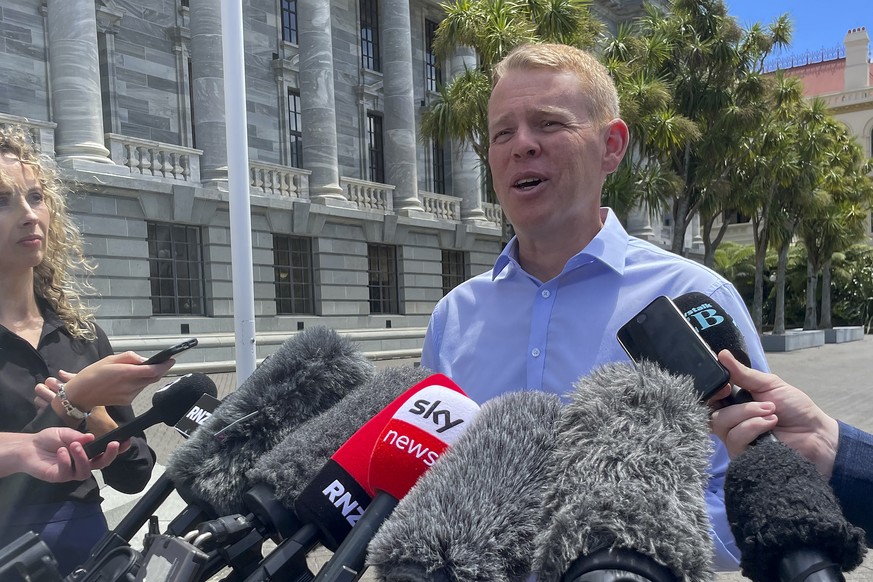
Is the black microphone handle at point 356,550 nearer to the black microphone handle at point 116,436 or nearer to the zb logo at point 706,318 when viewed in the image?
the zb logo at point 706,318

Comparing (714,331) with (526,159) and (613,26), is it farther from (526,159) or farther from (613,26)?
(613,26)

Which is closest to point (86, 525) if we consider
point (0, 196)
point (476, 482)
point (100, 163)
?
point (0, 196)

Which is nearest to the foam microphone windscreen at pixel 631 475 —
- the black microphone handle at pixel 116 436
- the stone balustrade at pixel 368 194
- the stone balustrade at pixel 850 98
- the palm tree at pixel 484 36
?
the black microphone handle at pixel 116 436

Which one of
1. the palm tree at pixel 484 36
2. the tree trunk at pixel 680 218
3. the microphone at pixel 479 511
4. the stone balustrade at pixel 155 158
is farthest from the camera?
the tree trunk at pixel 680 218

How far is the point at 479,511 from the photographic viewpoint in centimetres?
96

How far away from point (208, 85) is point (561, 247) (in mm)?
17081

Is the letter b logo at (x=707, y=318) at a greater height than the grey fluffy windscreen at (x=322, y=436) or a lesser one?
greater

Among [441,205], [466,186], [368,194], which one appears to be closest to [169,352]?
[368,194]

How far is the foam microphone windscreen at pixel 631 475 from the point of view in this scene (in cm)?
86

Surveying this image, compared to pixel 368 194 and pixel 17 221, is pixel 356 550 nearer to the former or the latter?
pixel 17 221

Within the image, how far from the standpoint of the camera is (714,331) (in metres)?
1.17

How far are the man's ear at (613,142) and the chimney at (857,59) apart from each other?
202ft

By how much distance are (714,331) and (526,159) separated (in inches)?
27.5

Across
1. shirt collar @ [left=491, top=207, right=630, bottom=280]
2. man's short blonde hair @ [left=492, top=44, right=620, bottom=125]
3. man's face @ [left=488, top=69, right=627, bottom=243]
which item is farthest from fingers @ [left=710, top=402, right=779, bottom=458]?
man's short blonde hair @ [left=492, top=44, right=620, bottom=125]
